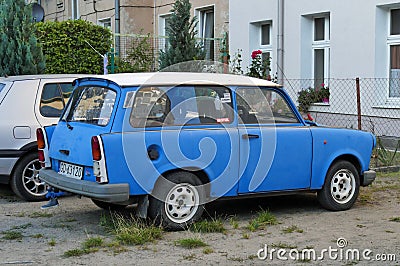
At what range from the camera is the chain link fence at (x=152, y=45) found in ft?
66.5

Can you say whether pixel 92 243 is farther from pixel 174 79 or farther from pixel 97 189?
pixel 174 79

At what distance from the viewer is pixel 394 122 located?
1384 centimetres

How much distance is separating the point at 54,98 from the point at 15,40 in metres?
4.24

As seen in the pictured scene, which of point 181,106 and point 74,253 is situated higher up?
point 181,106

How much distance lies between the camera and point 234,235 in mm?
7637

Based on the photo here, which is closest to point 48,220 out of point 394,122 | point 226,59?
point 394,122

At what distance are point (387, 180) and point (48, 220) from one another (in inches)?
206

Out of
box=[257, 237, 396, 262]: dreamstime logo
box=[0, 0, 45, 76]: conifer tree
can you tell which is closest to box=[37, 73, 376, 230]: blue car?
box=[257, 237, 396, 262]: dreamstime logo

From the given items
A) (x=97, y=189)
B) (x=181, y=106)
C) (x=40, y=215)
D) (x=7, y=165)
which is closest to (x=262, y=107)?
(x=181, y=106)

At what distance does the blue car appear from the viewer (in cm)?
750

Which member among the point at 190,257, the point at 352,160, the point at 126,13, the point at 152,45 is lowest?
the point at 190,257

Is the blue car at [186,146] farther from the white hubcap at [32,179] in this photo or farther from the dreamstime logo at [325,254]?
the white hubcap at [32,179]

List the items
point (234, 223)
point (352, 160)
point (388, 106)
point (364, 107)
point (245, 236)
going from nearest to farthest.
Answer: point (245, 236), point (234, 223), point (352, 160), point (388, 106), point (364, 107)

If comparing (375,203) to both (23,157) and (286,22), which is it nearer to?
(23,157)
